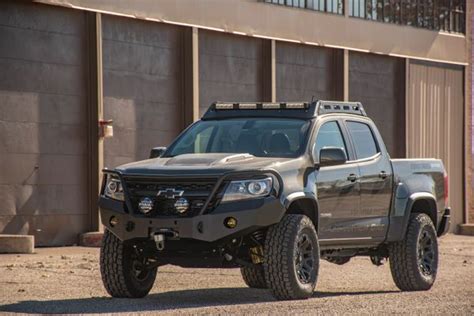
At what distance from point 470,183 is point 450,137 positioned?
1487 millimetres

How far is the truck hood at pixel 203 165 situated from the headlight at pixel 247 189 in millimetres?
134

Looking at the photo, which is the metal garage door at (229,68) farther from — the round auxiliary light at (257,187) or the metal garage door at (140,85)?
the round auxiliary light at (257,187)

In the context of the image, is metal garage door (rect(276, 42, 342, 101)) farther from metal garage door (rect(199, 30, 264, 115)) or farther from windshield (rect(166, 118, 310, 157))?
windshield (rect(166, 118, 310, 157))

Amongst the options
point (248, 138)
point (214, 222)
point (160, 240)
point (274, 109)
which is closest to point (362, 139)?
point (274, 109)

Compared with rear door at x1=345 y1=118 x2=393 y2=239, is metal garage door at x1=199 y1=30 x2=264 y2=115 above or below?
above

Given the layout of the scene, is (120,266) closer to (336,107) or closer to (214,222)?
(214,222)

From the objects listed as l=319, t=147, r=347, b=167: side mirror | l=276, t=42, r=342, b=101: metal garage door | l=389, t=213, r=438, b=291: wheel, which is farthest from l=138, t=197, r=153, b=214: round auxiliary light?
l=276, t=42, r=342, b=101: metal garage door

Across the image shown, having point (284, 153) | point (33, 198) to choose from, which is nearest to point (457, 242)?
point (33, 198)

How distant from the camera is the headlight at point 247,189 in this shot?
40.7ft

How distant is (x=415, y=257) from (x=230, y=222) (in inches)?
140

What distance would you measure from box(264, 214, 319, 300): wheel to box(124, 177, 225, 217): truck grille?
0.68 metres

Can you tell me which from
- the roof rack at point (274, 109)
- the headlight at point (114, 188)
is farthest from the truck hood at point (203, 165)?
the roof rack at point (274, 109)

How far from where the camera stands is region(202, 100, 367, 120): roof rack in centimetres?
1408

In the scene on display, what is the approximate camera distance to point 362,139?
1493 centimetres
